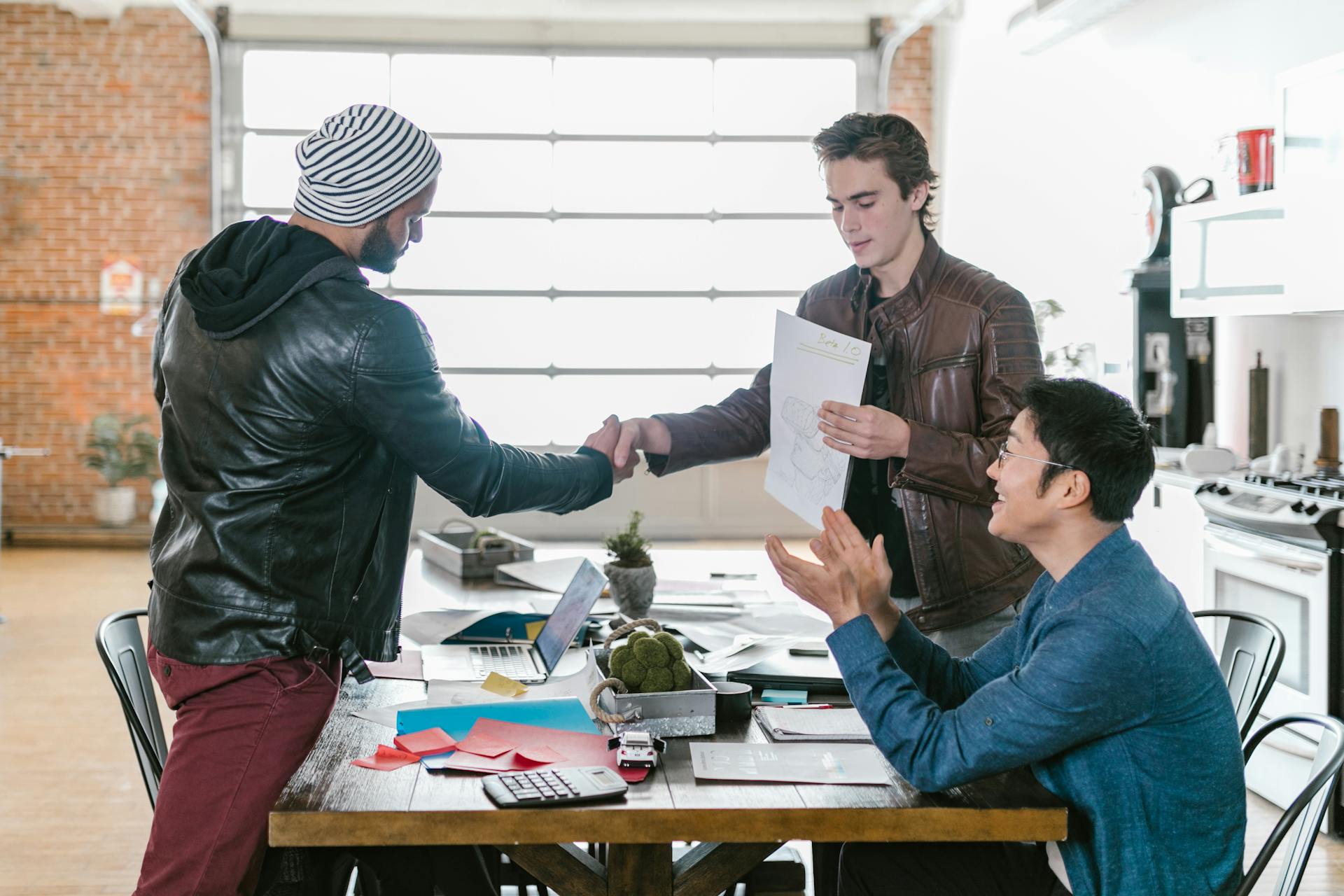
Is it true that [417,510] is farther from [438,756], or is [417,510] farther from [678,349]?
[438,756]

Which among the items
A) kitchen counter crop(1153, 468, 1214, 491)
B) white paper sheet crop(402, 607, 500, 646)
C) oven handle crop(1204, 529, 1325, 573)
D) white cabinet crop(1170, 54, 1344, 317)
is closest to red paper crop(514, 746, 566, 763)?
white paper sheet crop(402, 607, 500, 646)

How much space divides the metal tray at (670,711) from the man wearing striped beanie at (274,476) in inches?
16.8

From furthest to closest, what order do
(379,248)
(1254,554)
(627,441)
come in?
1. (1254,554)
2. (627,441)
3. (379,248)

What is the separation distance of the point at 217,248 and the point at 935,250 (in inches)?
52.8

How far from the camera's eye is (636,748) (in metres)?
1.75

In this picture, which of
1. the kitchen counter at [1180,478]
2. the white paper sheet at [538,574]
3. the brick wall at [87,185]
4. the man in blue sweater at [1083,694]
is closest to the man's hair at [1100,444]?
the man in blue sweater at [1083,694]

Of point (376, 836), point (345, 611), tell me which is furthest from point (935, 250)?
point (376, 836)

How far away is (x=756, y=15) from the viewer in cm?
876

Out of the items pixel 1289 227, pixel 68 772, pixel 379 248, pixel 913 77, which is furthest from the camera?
pixel 913 77

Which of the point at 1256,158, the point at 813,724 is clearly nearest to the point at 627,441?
the point at 813,724

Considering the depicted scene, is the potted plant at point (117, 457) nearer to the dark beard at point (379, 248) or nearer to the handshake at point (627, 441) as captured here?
the handshake at point (627, 441)

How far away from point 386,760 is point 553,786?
270mm

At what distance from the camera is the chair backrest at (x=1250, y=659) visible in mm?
2297

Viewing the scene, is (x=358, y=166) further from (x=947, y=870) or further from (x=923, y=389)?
(x=947, y=870)
